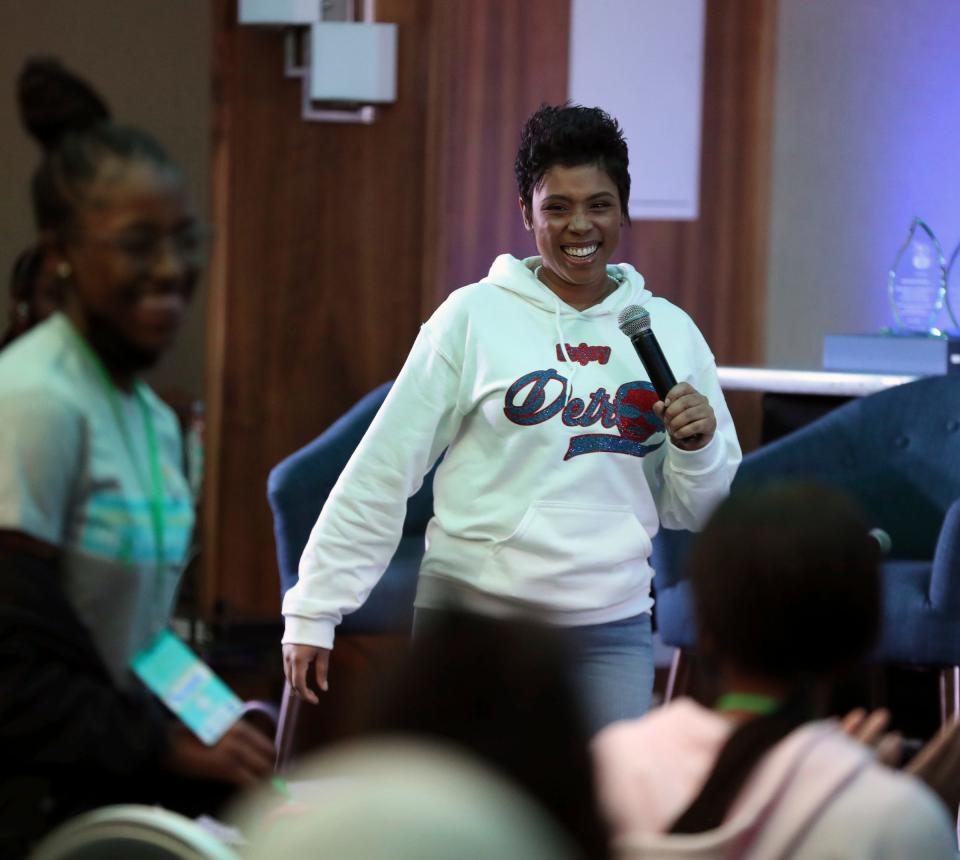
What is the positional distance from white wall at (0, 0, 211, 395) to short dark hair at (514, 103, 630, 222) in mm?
3607

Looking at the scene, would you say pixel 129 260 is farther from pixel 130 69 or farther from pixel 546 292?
pixel 130 69

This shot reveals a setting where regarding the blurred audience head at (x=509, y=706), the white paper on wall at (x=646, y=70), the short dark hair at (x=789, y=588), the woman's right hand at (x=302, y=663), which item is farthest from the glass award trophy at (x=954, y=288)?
the blurred audience head at (x=509, y=706)

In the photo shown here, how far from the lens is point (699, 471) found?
8.47 ft

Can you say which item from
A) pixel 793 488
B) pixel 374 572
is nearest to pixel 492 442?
pixel 374 572

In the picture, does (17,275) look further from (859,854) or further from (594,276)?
(594,276)

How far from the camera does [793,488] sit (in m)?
1.44

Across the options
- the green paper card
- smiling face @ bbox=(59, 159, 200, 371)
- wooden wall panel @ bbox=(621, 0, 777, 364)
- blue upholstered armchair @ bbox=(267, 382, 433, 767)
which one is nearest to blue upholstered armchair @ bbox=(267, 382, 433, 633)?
blue upholstered armchair @ bbox=(267, 382, 433, 767)

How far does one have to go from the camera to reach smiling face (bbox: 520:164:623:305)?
2660mm

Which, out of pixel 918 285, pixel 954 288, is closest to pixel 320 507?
pixel 918 285

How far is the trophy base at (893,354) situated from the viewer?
14.3 feet

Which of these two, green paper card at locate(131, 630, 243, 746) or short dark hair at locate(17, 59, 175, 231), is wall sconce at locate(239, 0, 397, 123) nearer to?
short dark hair at locate(17, 59, 175, 231)

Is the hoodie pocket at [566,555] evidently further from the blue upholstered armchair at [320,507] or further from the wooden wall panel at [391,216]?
the wooden wall panel at [391,216]

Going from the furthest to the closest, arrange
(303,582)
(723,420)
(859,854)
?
1. (723,420)
2. (303,582)
3. (859,854)

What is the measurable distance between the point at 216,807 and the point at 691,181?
12.8 feet
